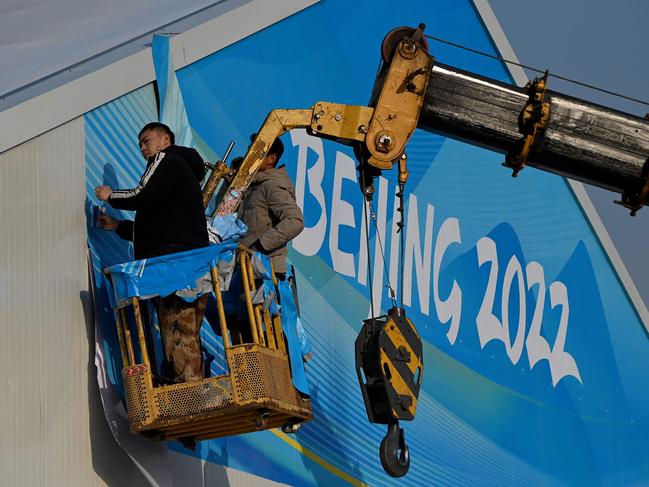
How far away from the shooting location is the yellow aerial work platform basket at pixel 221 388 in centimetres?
1157

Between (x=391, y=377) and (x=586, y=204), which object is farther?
(x=586, y=204)

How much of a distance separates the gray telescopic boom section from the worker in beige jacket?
6.22ft

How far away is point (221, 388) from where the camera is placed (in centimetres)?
1158

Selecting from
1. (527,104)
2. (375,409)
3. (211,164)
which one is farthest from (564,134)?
(211,164)

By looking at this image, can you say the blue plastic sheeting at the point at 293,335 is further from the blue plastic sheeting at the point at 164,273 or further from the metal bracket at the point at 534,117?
the metal bracket at the point at 534,117

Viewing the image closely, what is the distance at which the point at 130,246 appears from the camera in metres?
13.4

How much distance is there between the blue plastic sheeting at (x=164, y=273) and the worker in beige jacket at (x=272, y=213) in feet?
4.03

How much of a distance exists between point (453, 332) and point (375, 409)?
5929 millimetres

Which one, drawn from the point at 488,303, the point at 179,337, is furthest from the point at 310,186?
the point at 179,337

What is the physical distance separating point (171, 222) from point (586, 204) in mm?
10428

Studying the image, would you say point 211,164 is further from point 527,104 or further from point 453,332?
point 453,332

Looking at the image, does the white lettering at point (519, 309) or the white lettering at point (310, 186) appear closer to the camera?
the white lettering at point (310, 186)

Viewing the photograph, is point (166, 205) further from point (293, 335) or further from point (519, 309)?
point (519, 309)


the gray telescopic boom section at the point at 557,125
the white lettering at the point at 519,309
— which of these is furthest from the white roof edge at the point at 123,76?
the white lettering at the point at 519,309
